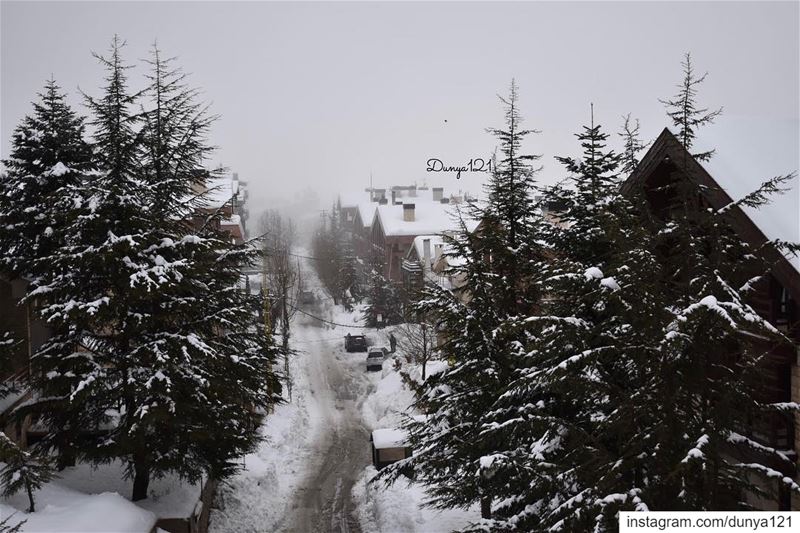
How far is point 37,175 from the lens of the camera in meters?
18.9

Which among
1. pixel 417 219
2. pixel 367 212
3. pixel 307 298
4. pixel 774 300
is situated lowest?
pixel 307 298

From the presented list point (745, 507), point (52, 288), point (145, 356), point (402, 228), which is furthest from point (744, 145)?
point (402, 228)

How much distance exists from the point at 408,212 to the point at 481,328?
44.8 metres

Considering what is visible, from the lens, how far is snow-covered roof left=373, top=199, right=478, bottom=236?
5562 cm

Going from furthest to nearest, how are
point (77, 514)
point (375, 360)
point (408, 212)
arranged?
point (408, 212) < point (375, 360) < point (77, 514)

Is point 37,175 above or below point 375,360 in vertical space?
above

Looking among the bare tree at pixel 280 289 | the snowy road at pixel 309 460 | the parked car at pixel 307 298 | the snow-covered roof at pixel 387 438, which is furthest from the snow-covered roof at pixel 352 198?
the snow-covered roof at pixel 387 438

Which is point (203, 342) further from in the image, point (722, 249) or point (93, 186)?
point (722, 249)

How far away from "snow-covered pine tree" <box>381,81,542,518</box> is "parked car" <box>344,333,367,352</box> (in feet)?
103

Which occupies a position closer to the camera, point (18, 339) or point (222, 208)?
point (18, 339)

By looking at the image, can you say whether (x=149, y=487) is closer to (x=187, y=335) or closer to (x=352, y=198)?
(x=187, y=335)

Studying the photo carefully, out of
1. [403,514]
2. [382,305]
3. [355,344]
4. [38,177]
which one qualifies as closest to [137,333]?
[38,177]

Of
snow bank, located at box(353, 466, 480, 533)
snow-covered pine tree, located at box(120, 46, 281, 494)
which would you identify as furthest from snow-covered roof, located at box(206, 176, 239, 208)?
snow bank, located at box(353, 466, 480, 533)

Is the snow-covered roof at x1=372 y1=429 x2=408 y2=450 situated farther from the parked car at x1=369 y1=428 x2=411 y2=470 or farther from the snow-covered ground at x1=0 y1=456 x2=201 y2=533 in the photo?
the snow-covered ground at x1=0 y1=456 x2=201 y2=533
